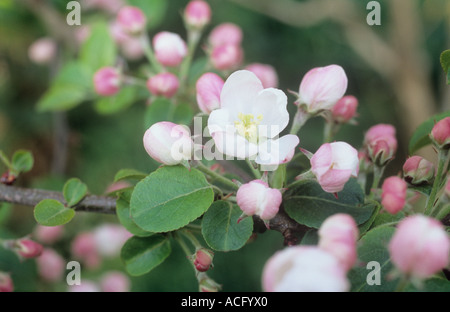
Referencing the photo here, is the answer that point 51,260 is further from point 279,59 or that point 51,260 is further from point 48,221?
point 279,59

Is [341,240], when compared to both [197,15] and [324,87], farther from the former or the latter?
[197,15]

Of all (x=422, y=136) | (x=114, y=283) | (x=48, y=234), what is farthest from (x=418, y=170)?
(x=48, y=234)

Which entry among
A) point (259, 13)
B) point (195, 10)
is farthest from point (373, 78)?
point (195, 10)

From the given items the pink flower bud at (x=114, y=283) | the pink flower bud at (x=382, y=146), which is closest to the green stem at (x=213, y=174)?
the pink flower bud at (x=382, y=146)

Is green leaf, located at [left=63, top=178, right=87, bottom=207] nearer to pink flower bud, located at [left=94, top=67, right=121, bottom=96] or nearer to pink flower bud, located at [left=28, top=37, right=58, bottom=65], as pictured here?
pink flower bud, located at [left=94, top=67, right=121, bottom=96]

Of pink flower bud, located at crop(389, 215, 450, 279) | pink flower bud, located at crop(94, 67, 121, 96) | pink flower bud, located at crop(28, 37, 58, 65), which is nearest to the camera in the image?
pink flower bud, located at crop(389, 215, 450, 279)

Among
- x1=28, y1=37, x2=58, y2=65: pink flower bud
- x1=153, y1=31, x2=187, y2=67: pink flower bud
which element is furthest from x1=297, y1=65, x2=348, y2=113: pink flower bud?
x1=28, y1=37, x2=58, y2=65: pink flower bud
